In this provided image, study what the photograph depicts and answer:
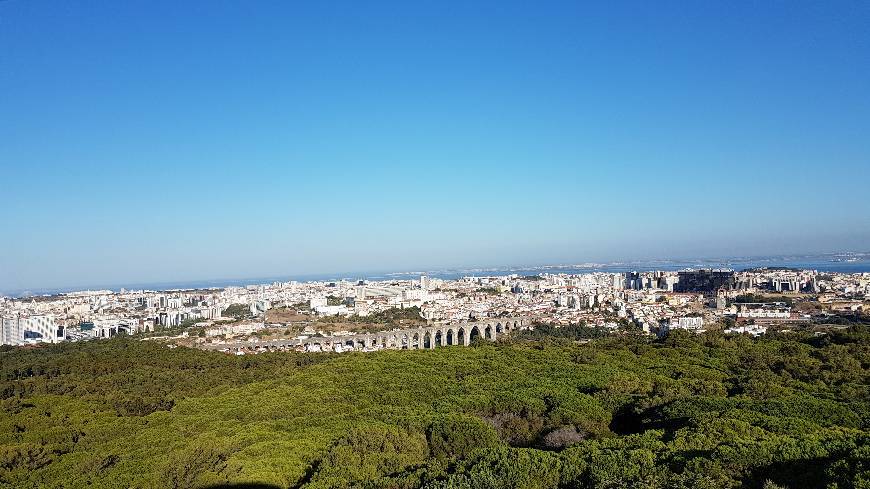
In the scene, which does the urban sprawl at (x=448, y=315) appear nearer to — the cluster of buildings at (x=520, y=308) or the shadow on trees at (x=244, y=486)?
the cluster of buildings at (x=520, y=308)

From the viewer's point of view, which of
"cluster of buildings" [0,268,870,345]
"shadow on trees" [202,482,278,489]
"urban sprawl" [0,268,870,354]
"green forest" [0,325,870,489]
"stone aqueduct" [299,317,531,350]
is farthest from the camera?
"cluster of buildings" [0,268,870,345]

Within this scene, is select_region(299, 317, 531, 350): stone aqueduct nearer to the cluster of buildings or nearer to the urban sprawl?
the urban sprawl

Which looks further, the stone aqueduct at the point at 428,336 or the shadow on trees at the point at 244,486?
the stone aqueduct at the point at 428,336

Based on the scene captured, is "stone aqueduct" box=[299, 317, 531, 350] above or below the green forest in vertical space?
below

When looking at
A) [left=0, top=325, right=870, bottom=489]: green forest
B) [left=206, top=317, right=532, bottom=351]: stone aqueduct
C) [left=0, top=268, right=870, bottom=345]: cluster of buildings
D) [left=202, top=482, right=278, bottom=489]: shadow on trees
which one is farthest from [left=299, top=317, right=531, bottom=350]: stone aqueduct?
[left=202, top=482, right=278, bottom=489]: shadow on trees

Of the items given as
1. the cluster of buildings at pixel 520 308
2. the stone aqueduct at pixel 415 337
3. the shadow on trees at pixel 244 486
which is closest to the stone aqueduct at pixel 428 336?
the stone aqueduct at pixel 415 337

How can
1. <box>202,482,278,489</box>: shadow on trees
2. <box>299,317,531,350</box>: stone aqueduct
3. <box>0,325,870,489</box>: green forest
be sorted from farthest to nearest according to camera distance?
1. <box>299,317,531,350</box>: stone aqueduct
2. <box>202,482,278,489</box>: shadow on trees
3. <box>0,325,870,489</box>: green forest

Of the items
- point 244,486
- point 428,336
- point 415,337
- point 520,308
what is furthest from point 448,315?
point 244,486

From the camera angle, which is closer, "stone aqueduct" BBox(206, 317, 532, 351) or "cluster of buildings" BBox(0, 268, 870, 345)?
"stone aqueduct" BBox(206, 317, 532, 351)

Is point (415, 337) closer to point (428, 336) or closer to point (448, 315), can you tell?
point (428, 336)
